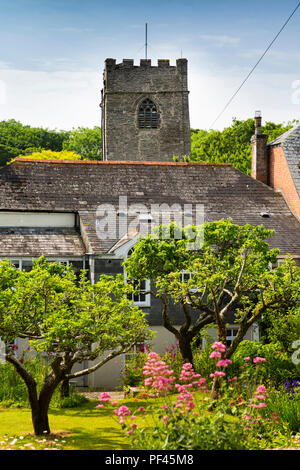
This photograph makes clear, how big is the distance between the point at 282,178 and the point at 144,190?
7.57m

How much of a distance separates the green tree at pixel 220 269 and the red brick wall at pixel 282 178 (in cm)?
1162

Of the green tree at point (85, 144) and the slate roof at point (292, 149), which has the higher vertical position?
the green tree at point (85, 144)

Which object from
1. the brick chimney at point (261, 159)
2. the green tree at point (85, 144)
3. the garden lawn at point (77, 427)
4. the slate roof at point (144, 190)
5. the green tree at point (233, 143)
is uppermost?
the green tree at point (85, 144)

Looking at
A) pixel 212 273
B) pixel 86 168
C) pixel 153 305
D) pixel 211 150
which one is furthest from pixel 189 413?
pixel 211 150

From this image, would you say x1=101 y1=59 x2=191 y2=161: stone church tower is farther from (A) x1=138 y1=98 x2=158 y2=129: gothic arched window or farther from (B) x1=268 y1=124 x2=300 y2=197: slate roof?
(B) x1=268 y1=124 x2=300 y2=197: slate roof

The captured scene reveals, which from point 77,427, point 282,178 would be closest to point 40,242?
point 77,427

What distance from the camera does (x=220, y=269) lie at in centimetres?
1883

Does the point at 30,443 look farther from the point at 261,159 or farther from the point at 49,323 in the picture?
the point at 261,159

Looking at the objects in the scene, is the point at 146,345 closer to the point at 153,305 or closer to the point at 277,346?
the point at 153,305

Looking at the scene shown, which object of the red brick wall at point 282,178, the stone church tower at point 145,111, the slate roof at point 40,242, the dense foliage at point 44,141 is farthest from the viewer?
the dense foliage at point 44,141

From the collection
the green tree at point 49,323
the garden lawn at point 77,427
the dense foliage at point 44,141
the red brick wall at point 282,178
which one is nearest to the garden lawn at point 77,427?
the garden lawn at point 77,427

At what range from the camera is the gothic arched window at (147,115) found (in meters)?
58.4

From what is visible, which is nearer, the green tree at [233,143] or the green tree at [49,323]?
the green tree at [49,323]

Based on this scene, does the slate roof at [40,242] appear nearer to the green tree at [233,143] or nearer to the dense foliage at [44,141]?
the green tree at [233,143]
